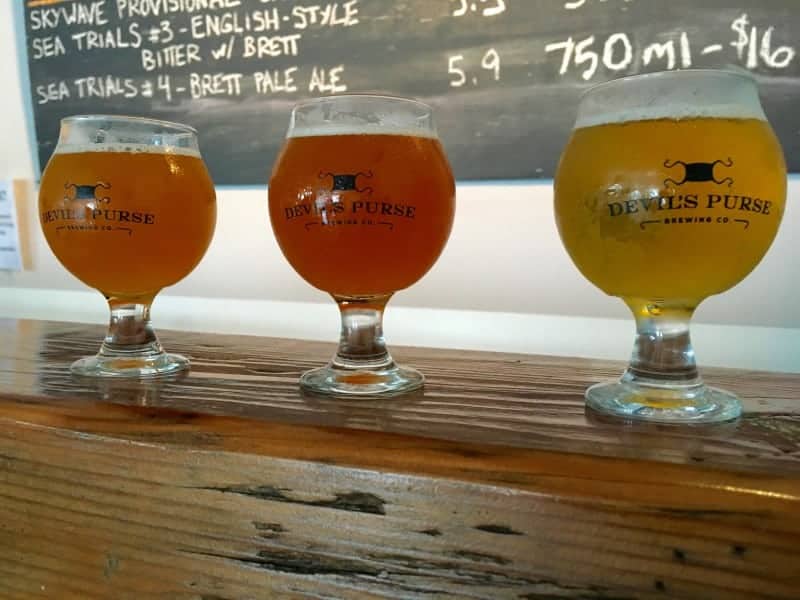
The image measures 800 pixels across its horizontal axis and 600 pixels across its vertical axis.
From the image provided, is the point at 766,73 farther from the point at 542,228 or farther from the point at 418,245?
the point at 418,245

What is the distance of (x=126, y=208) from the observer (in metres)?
0.73

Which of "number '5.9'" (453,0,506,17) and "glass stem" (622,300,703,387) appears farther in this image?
"number '5.9'" (453,0,506,17)

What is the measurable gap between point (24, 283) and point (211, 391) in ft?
3.80

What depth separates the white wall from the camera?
105cm

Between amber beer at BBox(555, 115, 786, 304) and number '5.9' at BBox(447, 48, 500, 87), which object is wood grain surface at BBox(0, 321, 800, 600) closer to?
amber beer at BBox(555, 115, 786, 304)

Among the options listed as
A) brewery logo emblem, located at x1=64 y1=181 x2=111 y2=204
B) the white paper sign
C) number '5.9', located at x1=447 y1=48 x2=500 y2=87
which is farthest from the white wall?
brewery logo emblem, located at x1=64 y1=181 x2=111 y2=204

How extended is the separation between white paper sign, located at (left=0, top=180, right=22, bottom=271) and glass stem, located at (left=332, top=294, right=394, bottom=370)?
122 centimetres

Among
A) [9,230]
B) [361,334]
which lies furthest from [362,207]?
[9,230]

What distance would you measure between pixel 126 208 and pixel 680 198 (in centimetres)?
52

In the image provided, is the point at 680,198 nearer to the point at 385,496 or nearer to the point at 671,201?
the point at 671,201

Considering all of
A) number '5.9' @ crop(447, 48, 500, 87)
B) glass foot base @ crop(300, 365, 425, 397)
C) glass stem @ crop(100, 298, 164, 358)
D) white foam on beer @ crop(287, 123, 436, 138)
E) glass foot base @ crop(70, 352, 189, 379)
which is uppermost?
number '5.9' @ crop(447, 48, 500, 87)

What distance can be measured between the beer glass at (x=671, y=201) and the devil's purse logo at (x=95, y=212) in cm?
43

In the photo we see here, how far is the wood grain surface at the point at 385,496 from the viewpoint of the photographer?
439 millimetres

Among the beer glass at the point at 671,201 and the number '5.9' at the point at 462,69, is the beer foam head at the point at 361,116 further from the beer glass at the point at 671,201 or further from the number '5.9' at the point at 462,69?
the number '5.9' at the point at 462,69
